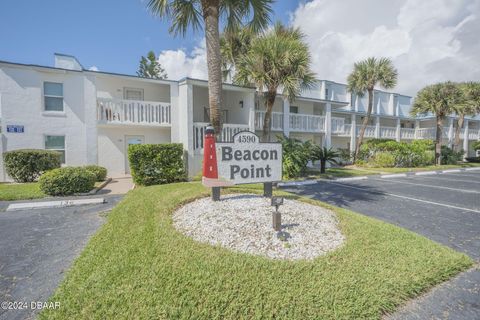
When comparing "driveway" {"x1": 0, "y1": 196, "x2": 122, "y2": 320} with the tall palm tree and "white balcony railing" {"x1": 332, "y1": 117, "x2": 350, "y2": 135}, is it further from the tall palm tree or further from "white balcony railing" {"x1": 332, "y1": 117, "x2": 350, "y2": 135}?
"white balcony railing" {"x1": 332, "y1": 117, "x2": 350, "y2": 135}

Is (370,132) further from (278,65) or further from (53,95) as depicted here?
(53,95)

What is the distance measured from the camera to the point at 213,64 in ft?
20.5

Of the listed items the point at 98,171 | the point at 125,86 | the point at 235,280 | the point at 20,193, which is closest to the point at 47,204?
the point at 20,193

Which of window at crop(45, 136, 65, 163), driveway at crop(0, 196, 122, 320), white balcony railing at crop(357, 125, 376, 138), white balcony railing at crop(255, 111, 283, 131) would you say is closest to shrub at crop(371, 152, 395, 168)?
white balcony railing at crop(357, 125, 376, 138)

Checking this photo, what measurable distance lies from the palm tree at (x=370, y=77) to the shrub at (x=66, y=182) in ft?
65.3

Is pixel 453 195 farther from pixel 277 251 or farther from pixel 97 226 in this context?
pixel 97 226

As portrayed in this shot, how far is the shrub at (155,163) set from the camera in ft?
30.5

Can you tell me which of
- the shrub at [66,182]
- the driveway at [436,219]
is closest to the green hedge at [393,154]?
the driveway at [436,219]

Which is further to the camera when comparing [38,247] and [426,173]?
[426,173]

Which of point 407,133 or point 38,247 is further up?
point 407,133

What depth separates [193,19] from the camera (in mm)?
8023

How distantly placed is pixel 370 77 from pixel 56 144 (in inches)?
896

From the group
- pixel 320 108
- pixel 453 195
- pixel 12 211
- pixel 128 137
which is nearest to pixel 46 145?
pixel 128 137

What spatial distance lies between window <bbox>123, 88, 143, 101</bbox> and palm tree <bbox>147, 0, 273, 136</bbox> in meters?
6.63
